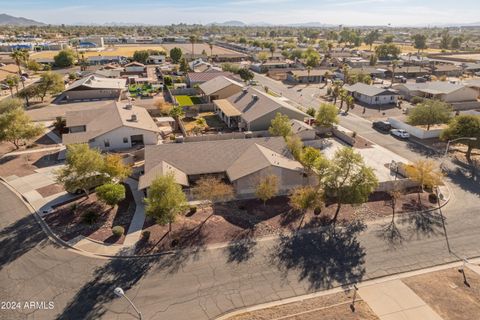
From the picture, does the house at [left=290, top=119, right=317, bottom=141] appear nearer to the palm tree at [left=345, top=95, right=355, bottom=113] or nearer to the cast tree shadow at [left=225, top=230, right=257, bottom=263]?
the palm tree at [left=345, top=95, right=355, bottom=113]

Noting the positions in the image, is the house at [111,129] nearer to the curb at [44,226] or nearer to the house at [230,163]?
the house at [230,163]

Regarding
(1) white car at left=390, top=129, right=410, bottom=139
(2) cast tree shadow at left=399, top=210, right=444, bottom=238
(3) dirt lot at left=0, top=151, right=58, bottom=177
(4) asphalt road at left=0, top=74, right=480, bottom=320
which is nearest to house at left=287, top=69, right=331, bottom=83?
(1) white car at left=390, top=129, right=410, bottom=139

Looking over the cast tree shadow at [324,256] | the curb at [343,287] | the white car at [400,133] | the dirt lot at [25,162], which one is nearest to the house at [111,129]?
the dirt lot at [25,162]

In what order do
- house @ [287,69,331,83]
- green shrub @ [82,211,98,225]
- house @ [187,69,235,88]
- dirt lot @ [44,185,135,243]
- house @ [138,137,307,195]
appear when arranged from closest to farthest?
dirt lot @ [44,185,135,243] → green shrub @ [82,211,98,225] → house @ [138,137,307,195] → house @ [187,69,235,88] → house @ [287,69,331,83]

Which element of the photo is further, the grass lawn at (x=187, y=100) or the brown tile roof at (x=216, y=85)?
the grass lawn at (x=187, y=100)

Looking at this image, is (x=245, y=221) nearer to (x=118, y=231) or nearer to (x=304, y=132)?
(x=118, y=231)

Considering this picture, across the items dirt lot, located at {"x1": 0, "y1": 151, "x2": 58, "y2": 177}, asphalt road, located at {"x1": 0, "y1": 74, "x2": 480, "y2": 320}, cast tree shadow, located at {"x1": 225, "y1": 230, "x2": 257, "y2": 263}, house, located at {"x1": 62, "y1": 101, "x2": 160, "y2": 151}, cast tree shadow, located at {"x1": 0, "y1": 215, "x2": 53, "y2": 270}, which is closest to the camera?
asphalt road, located at {"x1": 0, "y1": 74, "x2": 480, "y2": 320}
